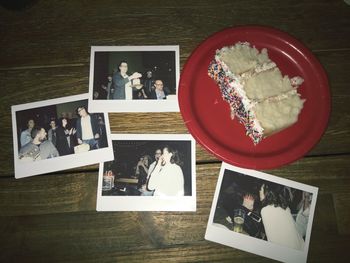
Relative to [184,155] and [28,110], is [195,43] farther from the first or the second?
[28,110]

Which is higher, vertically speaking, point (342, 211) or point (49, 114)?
point (49, 114)

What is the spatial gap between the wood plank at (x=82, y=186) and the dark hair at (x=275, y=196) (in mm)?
40

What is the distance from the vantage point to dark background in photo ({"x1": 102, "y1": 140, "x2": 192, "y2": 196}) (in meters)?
0.89

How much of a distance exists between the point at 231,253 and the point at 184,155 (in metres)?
0.30

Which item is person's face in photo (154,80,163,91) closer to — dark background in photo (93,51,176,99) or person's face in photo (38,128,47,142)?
dark background in photo (93,51,176,99)

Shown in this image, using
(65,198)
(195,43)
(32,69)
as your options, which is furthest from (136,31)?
(65,198)

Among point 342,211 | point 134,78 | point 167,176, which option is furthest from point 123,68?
point 342,211

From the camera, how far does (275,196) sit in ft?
2.85

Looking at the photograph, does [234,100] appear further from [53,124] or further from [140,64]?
[53,124]

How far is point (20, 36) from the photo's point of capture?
3.32ft

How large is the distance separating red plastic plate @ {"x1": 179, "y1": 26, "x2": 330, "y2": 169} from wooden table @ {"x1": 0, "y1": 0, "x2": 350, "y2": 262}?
4cm

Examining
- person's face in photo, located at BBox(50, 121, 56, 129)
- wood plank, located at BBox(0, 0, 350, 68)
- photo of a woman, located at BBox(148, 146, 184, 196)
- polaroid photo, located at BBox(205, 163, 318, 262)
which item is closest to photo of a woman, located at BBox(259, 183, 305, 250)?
polaroid photo, located at BBox(205, 163, 318, 262)

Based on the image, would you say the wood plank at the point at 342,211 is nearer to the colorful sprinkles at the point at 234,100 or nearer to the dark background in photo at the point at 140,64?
the colorful sprinkles at the point at 234,100

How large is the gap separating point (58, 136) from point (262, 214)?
632 mm
